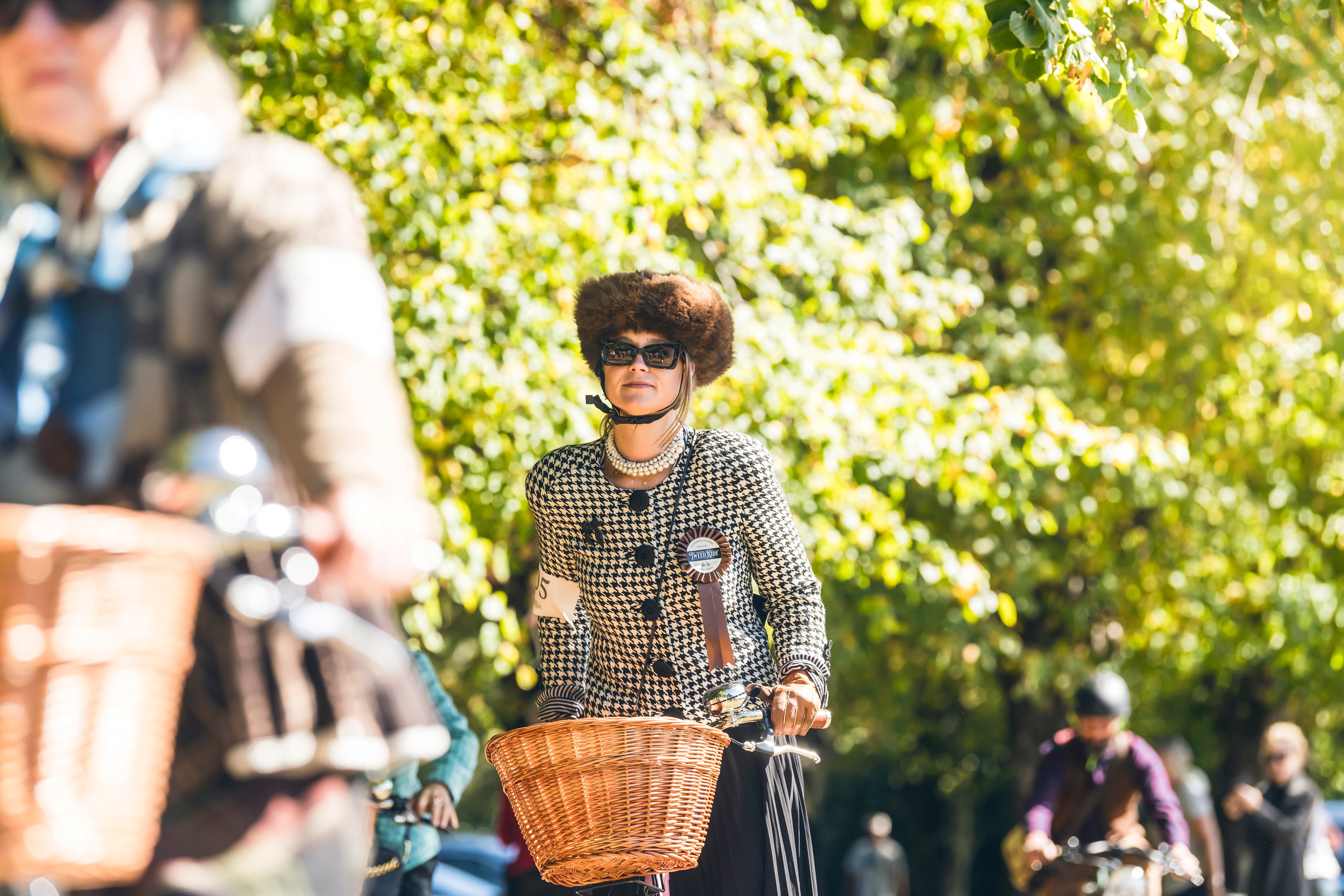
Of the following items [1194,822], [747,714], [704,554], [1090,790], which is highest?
[704,554]

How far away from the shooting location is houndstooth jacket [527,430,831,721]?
381 cm

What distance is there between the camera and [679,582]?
385 cm

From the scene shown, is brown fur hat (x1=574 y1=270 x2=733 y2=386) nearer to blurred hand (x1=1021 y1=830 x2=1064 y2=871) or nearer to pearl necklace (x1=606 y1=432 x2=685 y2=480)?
pearl necklace (x1=606 y1=432 x2=685 y2=480)

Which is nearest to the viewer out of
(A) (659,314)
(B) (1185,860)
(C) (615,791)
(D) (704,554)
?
(C) (615,791)

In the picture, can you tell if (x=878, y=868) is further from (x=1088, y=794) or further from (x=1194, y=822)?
(x=1088, y=794)

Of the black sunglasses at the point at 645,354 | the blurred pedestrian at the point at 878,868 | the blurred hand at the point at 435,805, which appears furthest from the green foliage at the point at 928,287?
the blurred pedestrian at the point at 878,868

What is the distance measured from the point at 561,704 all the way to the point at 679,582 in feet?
1.45

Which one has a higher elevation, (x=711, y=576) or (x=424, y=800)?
(x=711, y=576)

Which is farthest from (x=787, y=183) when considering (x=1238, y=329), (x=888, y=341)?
(x=1238, y=329)

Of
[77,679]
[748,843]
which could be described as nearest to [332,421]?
[77,679]

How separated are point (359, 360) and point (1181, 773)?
10833 mm

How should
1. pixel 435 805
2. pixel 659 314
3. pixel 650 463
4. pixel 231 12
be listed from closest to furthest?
pixel 231 12, pixel 650 463, pixel 659 314, pixel 435 805

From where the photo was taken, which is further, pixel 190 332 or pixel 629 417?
pixel 629 417

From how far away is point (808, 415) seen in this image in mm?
7789
